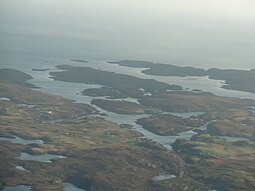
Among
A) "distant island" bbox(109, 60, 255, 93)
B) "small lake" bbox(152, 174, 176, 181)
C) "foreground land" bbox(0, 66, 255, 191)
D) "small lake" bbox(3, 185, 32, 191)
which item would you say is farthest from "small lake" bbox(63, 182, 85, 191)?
"distant island" bbox(109, 60, 255, 93)

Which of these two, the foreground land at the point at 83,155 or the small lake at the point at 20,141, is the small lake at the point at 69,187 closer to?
the foreground land at the point at 83,155

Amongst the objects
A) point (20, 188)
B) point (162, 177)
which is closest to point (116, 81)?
point (162, 177)

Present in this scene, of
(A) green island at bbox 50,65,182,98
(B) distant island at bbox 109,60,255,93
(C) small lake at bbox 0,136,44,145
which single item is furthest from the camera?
(B) distant island at bbox 109,60,255,93

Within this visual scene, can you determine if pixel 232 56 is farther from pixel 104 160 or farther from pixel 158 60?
pixel 104 160

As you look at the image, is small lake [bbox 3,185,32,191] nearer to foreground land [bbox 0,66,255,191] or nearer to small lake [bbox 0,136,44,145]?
foreground land [bbox 0,66,255,191]

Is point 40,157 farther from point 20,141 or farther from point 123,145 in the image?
point 123,145

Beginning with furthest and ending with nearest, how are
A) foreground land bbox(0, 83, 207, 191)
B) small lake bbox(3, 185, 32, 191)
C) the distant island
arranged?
the distant island
foreground land bbox(0, 83, 207, 191)
small lake bbox(3, 185, 32, 191)

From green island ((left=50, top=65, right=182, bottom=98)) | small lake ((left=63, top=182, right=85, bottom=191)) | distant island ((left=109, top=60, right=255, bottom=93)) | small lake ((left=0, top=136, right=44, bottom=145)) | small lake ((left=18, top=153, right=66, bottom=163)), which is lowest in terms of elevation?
small lake ((left=63, top=182, right=85, bottom=191))

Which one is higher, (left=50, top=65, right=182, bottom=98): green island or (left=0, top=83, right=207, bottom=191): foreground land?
(left=50, top=65, right=182, bottom=98): green island

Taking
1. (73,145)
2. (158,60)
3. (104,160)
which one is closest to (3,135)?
(73,145)

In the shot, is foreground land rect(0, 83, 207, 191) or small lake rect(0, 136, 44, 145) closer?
foreground land rect(0, 83, 207, 191)

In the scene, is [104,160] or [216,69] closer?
[104,160]
